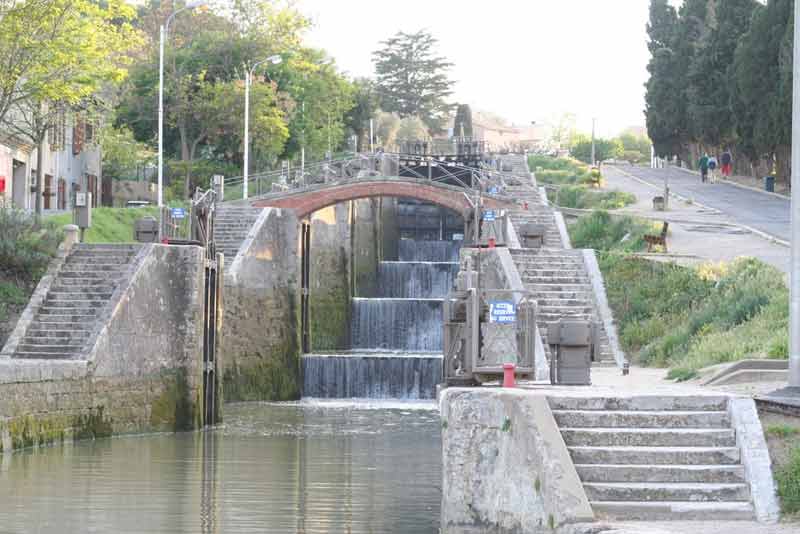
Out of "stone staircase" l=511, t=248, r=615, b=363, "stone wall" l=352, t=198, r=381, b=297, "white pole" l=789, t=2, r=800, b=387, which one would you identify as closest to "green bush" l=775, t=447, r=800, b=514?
"white pole" l=789, t=2, r=800, b=387

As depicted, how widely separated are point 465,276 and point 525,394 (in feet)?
20.3

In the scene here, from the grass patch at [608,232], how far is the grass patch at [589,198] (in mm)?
9848

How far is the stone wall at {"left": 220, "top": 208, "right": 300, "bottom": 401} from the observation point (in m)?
41.6

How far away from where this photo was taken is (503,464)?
51.4 feet

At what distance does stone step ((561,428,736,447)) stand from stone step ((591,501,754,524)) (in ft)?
4.05

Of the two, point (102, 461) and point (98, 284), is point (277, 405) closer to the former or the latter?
point (98, 284)

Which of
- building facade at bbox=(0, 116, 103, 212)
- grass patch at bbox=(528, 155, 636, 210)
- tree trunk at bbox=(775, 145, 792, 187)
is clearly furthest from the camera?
tree trunk at bbox=(775, 145, 792, 187)

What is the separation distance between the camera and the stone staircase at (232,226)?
45.4 meters

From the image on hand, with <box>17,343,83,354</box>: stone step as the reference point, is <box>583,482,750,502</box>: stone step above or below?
below

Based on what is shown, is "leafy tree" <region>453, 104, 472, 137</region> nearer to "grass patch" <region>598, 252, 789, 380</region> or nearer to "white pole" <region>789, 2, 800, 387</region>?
"grass patch" <region>598, 252, 789, 380</region>

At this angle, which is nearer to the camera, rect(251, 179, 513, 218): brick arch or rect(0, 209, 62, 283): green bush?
rect(0, 209, 62, 283): green bush

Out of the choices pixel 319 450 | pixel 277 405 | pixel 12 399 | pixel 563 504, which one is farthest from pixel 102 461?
pixel 277 405

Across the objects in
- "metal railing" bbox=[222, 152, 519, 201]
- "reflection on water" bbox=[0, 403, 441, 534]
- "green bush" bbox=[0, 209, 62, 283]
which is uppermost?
"metal railing" bbox=[222, 152, 519, 201]

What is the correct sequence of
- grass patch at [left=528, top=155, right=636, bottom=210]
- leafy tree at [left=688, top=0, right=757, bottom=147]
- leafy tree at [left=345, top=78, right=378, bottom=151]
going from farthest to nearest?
leafy tree at [left=345, top=78, right=378, bottom=151], leafy tree at [left=688, top=0, right=757, bottom=147], grass patch at [left=528, top=155, right=636, bottom=210]
